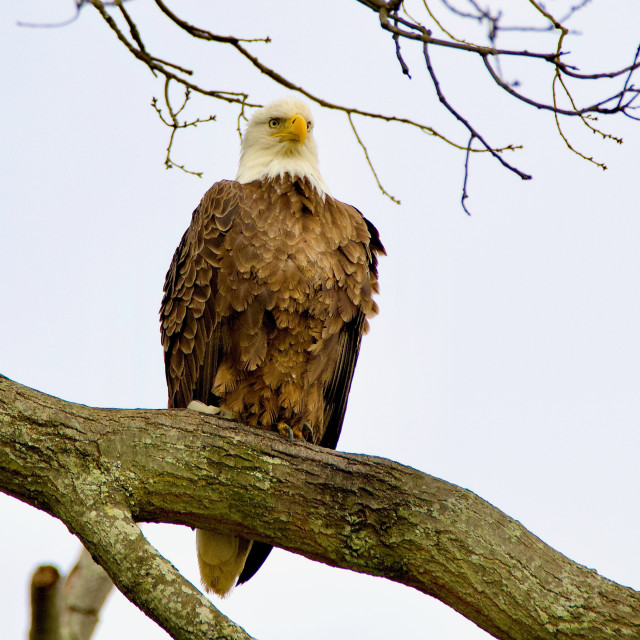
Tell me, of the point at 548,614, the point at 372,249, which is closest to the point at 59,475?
the point at 548,614

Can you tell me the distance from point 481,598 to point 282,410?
5.69ft

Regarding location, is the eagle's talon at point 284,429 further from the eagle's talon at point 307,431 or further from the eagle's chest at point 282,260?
the eagle's chest at point 282,260

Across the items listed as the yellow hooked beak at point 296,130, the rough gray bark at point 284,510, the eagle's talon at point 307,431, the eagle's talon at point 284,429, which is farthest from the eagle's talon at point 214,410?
the yellow hooked beak at point 296,130

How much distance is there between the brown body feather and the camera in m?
4.25

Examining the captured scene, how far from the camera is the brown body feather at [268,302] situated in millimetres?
4254

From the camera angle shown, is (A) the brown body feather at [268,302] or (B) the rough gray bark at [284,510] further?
(A) the brown body feather at [268,302]

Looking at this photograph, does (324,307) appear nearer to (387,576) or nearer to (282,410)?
(282,410)

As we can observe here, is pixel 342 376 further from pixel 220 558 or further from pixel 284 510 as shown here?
pixel 284 510

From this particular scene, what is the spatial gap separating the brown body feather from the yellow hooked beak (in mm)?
381

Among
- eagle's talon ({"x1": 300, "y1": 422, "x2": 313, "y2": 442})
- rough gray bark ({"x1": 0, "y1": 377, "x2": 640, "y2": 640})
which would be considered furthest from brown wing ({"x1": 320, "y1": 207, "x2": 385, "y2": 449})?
rough gray bark ({"x1": 0, "y1": 377, "x2": 640, "y2": 640})

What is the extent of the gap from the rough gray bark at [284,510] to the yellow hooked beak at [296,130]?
6.99 feet

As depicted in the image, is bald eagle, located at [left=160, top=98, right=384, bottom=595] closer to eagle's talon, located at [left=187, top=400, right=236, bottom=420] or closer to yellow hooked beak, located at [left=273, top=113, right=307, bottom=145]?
eagle's talon, located at [left=187, top=400, right=236, bottom=420]

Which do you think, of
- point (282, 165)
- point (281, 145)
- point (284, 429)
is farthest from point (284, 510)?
point (281, 145)

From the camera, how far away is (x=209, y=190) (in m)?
4.64
